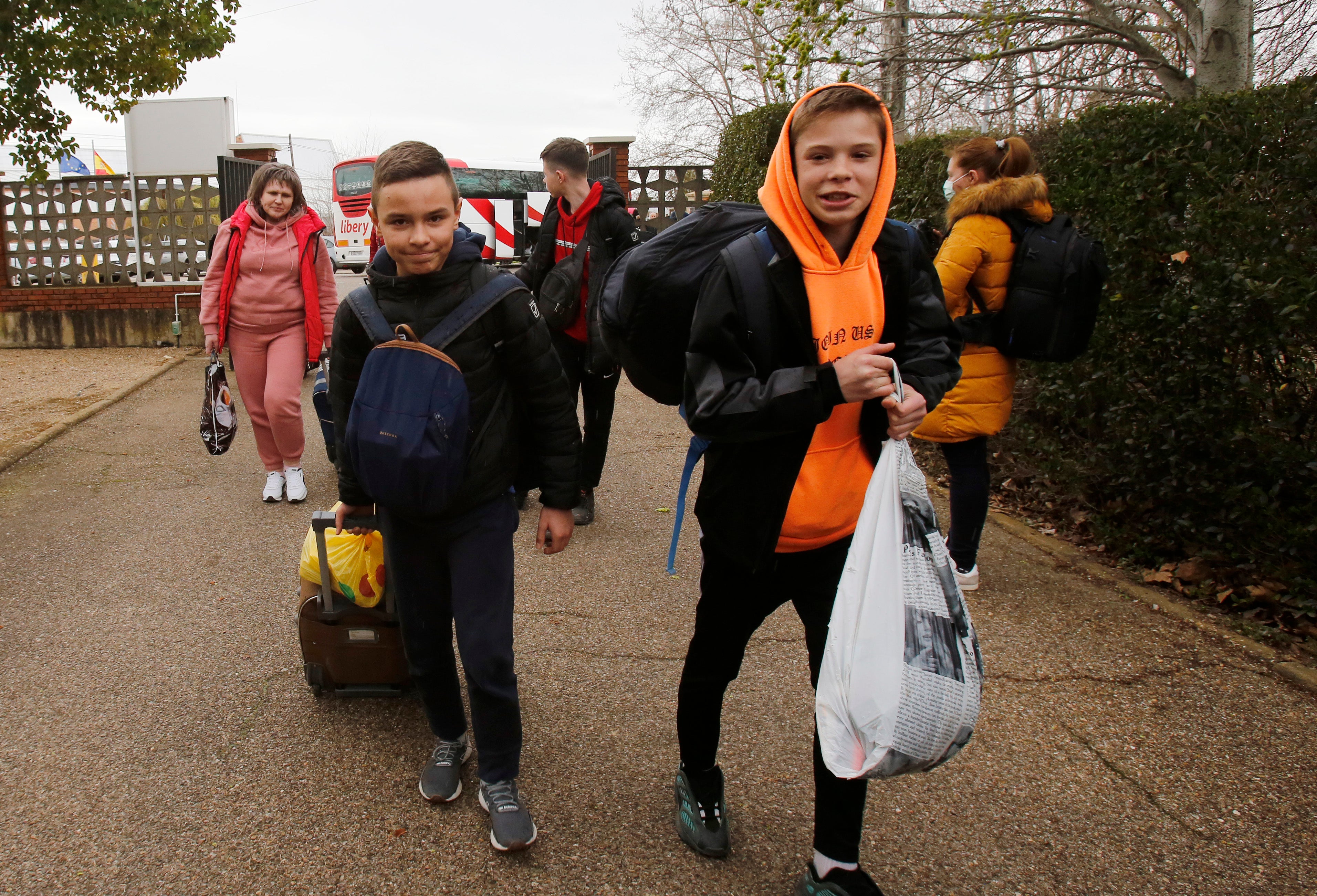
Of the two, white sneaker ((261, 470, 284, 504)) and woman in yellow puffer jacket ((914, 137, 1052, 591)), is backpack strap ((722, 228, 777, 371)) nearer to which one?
woman in yellow puffer jacket ((914, 137, 1052, 591))

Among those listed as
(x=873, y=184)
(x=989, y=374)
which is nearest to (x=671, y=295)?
(x=873, y=184)

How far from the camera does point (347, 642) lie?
3.15 metres

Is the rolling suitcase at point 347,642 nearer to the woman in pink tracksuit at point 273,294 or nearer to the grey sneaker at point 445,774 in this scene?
the grey sneaker at point 445,774

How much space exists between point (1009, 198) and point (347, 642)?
118 inches

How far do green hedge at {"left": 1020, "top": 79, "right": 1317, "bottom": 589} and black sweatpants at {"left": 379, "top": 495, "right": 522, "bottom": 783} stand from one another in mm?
3060

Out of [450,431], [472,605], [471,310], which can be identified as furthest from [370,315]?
[472,605]

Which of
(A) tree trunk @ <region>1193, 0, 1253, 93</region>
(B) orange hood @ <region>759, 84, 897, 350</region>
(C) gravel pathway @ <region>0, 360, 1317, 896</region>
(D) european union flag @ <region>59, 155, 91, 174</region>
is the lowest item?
(C) gravel pathway @ <region>0, 360, 1317, 896</region>

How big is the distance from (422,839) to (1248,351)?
3.58 meters

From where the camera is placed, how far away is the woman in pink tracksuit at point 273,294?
559 cm

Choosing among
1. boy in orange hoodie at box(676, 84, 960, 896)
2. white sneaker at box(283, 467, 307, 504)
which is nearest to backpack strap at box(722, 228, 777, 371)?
boy in orange hoodie at box(676, 84, 960, 896)

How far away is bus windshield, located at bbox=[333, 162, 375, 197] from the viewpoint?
23.3 metres

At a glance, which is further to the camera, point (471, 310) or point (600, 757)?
point (600, 757)

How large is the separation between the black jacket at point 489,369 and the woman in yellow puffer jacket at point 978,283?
1.95 meters

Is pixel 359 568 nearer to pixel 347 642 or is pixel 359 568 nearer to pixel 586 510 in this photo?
pixel 347 642
